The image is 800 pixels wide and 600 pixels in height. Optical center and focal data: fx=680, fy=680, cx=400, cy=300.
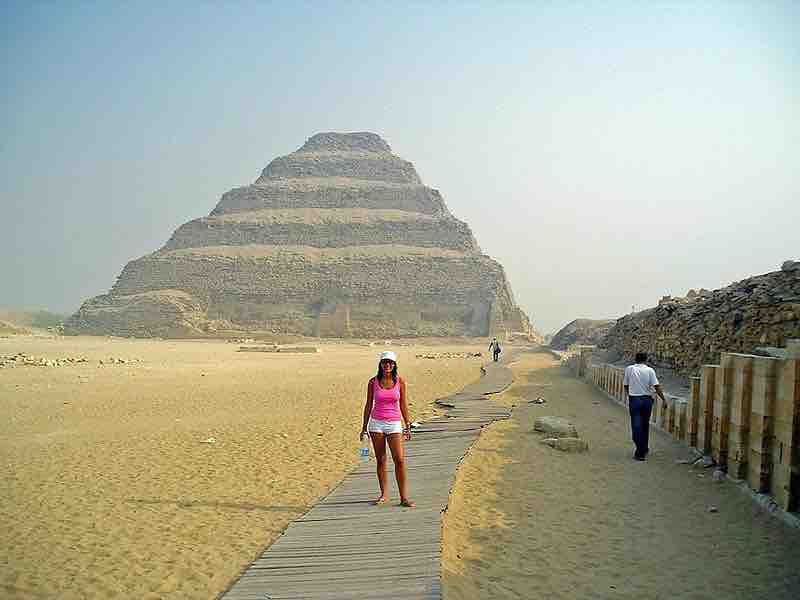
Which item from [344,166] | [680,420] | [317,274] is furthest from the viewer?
[344,166]

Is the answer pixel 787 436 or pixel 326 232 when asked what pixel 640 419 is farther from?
pixel 326 232

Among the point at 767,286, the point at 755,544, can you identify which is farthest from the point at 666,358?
the point at 755,544

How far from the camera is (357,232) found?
80.2 m

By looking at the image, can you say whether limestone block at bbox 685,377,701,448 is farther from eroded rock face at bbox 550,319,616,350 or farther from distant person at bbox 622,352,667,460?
eroded rock face at bbox 550,319,616,350

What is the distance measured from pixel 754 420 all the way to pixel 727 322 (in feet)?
21.5

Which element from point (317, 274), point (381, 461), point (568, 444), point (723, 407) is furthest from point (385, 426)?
point (317, 274)

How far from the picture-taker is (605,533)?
18.9 ft

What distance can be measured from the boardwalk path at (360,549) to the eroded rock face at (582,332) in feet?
132

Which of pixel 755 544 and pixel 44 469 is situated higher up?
pixel 755 544

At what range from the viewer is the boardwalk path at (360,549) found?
4016mm

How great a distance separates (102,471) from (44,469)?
2.41 ft

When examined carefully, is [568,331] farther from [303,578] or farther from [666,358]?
[303,578]

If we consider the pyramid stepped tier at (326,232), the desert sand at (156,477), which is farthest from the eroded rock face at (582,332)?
the desert sand at (156,477)

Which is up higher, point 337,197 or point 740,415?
point 337,197
